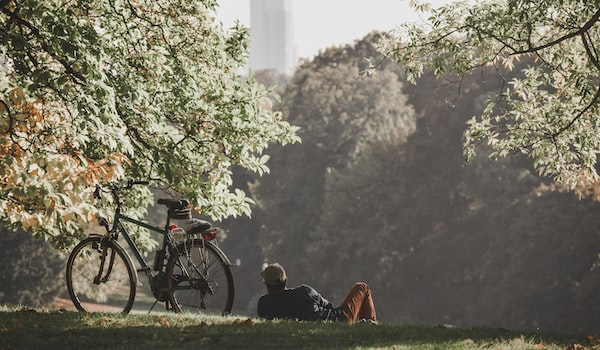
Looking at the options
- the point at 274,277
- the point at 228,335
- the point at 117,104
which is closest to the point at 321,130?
the point at 117,104

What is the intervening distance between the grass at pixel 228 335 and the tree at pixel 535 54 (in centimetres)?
434

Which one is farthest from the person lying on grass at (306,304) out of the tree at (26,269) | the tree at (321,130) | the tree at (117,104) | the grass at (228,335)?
the tree at (321,130)

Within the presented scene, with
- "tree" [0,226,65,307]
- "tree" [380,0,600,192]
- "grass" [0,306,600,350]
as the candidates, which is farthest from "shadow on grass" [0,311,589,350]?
"tree" [0,226,65,307]

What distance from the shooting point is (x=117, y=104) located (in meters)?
12.1

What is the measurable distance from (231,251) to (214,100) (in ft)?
172

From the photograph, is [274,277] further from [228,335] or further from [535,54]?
[535,54]

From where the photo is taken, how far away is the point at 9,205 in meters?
10.7

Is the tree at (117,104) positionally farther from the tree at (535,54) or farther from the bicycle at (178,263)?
the tree at (535,54)

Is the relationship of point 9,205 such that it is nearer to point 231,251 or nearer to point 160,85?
point 160,85

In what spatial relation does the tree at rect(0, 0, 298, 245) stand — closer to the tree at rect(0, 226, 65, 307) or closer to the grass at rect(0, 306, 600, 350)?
the grass at rect(0, 306, 600, 350)

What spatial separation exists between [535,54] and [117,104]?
6.49m

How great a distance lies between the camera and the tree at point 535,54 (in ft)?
38.8

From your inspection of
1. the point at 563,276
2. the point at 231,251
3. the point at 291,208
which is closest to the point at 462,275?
the point at 563,276

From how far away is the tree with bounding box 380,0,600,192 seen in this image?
1183 centimetres
